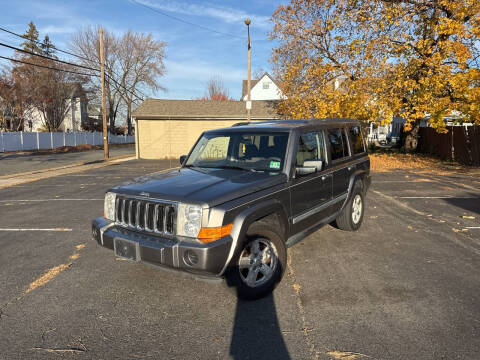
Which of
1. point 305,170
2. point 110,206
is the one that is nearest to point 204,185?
point 110,206

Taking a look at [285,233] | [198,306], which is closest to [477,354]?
[285,233]

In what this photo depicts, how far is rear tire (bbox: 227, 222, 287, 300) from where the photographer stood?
11.0 feet

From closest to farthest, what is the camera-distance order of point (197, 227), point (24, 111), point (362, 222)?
point (197, 227), point (362, 222), point (24, 111)

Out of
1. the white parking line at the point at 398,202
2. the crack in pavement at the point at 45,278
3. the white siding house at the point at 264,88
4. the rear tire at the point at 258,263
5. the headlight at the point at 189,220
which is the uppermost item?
the white siding house at the point at 264,88

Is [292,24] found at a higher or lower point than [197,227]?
higher

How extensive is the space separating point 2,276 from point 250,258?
3.19m

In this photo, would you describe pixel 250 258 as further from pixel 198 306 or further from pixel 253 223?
pixel 198 306

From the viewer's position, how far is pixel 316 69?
17750 millimetres

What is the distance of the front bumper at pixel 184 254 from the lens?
117 inches

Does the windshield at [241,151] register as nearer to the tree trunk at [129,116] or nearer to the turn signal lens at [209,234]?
the turn signal lens at [209,234]

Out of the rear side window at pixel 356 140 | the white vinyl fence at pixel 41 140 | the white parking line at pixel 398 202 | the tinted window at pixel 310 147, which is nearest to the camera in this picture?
the tinted window at pixel 310 147

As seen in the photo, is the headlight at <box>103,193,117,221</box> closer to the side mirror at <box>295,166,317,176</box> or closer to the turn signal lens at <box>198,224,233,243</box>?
the turn signal lens at <box>198,224,233,243</box>

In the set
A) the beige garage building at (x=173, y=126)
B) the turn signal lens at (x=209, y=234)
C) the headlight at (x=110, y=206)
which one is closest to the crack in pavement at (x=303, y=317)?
the turn signal lens at (x=209, y=234)

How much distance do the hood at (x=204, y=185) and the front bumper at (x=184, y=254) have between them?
0.39m
